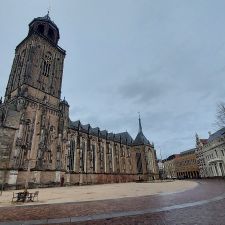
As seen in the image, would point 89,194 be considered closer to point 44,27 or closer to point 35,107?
point 35,107

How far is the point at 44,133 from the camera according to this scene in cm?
3403

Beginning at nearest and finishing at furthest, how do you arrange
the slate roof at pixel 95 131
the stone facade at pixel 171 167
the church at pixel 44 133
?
the church at pixel 44 133 → the slate roof at pixel 95 131 → the stone facade at pixel 171 167

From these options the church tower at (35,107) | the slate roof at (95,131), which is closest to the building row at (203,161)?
the slate roof at (95,131)

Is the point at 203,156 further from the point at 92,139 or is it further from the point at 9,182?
the point at 9,182

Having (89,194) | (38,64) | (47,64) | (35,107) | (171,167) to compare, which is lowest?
(89,194)

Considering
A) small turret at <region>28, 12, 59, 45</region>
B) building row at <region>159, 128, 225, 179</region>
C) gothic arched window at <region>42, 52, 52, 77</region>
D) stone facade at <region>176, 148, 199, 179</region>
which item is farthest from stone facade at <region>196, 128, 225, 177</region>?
small turret at <region>28, 12, 59, 45</region>

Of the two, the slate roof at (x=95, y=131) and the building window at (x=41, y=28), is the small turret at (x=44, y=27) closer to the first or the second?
the building window at (x=41, y=28)

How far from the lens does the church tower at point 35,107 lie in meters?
28.8

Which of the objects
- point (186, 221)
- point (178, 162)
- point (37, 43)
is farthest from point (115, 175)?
point (178, 162)

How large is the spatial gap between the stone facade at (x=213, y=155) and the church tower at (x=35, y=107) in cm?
4106

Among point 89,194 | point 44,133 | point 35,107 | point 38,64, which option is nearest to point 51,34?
point 38,64

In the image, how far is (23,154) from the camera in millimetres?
29250

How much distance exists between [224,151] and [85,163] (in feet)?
132

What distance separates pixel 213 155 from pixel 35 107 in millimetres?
57093
